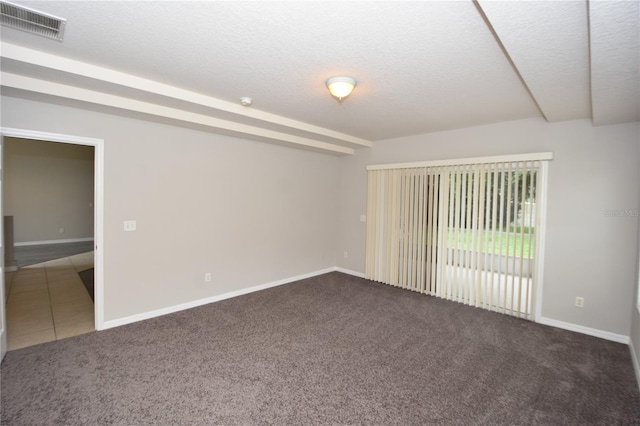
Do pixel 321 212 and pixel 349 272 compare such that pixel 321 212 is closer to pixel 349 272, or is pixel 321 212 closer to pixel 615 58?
pixel 349 272

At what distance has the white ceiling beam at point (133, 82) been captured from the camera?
7.32ft

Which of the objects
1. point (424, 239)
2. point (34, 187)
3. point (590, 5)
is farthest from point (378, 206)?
point (34, 187)

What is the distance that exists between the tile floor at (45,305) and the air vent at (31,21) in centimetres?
289

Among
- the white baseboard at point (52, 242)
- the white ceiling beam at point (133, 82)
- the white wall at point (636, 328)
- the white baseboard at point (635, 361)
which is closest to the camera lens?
the white ceiling beam at point (133, 82)

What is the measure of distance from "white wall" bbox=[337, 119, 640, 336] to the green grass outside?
7.6 inches

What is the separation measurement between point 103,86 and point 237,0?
1.86 metres

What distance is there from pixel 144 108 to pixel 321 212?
3442mm

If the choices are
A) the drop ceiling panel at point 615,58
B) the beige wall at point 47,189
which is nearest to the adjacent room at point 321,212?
the drop ceiling panel at point 615,58

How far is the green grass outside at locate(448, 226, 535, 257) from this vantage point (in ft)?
12.3

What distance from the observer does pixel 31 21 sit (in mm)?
1869

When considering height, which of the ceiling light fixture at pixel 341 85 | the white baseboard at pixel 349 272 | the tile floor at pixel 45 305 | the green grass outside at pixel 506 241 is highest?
the ceiling light fixture at pixel 341 85

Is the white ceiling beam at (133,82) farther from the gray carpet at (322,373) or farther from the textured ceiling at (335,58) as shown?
the gray carpet at (322,373)

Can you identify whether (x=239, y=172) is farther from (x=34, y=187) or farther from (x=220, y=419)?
(x=34, y=187)

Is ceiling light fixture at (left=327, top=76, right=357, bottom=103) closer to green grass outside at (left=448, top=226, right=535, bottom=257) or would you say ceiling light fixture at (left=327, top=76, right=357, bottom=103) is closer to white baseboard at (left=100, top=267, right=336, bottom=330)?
green grass outside at (left=448, top=226, right=535, bottom=257)
